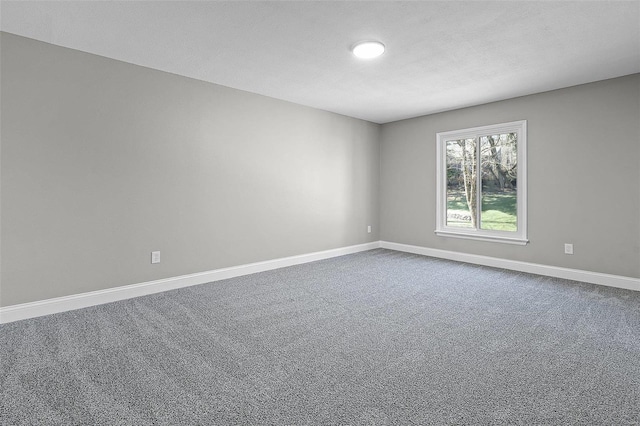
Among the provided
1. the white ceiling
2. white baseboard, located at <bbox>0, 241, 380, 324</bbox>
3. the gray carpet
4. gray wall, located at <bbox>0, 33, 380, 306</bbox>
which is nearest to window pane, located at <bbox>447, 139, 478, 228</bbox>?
the white ceiling

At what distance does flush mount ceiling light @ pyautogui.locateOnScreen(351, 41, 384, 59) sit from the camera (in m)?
2.85

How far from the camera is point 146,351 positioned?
2.18 m

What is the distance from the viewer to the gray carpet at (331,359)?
1.59 m

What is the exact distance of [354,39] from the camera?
9.18 feet

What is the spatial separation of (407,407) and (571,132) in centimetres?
406

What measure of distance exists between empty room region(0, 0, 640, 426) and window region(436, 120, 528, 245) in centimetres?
3

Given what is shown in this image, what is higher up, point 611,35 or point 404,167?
point 611,35

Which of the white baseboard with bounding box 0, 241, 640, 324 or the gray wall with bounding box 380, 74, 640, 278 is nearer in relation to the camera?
the white baseboard with bounding box 0, 241, 640, 324

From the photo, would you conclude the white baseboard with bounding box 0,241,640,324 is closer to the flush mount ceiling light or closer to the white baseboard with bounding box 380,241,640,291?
the white baseboard with bounding box 380,241,640,291

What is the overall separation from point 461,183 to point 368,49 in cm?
308

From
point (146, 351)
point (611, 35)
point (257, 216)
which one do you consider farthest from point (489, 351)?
point (257, 216)

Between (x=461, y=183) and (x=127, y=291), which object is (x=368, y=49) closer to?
(x=461, y=183)

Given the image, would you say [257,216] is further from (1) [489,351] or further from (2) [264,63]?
(1) [489,351]

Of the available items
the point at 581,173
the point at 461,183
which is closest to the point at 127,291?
the point at 461,183
